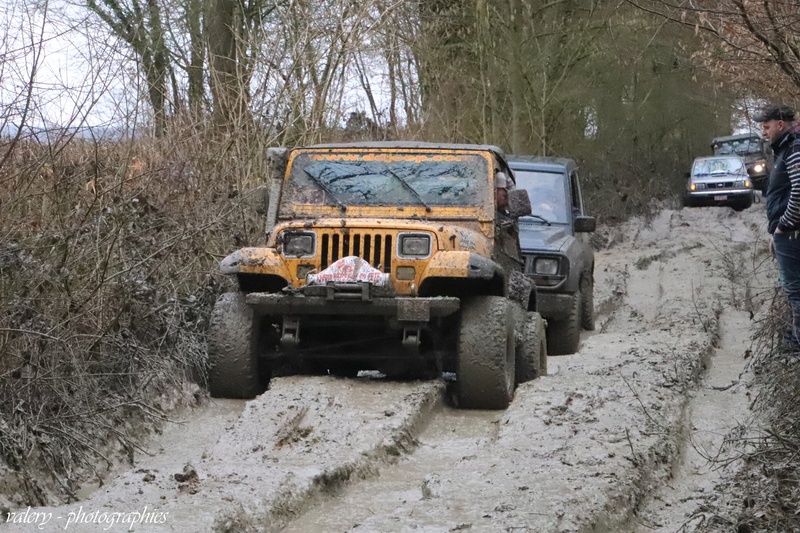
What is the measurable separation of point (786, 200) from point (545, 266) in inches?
145

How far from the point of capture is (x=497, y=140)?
22438 mm

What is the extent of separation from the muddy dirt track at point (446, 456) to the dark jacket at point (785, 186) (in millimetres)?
1327

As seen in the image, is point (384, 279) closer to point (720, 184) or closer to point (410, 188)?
Answer: point (410, 188)

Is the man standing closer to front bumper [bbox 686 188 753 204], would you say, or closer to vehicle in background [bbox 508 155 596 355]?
vehicle in background [bbox 508 155 596 355]

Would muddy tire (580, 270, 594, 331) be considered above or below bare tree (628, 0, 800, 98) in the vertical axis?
below

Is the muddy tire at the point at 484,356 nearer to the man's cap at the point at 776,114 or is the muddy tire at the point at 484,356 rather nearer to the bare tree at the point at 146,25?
the man's cap at the point at 776,114

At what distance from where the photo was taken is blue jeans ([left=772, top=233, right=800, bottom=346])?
7484 mm

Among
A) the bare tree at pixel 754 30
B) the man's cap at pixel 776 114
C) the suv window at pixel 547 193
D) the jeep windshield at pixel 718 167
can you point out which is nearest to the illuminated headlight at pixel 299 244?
the bare tree at pixel 754 30

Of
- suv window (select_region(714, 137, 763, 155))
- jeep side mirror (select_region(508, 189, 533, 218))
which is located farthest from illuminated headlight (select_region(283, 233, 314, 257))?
suv window (select_region(714, 137, 763, 155))

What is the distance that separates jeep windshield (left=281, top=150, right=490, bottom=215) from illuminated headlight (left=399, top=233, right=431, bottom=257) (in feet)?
2.18

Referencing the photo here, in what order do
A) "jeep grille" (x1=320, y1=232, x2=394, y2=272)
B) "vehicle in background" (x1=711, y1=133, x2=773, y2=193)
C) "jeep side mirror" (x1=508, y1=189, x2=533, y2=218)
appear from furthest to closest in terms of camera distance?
"vehicle in background" (x1=711, y1=133, x2=773, y2=193)
"jeep side mirror" (x1=508, y1=189, x2=533, y2=218)
"jeep grille" (x1=320, y1=232, x2=394, y2=272)

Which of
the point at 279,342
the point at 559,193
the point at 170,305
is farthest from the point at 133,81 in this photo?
the point at 559,193

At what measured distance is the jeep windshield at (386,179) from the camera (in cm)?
835

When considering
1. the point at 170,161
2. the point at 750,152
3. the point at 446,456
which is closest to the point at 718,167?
the point at 750,152
